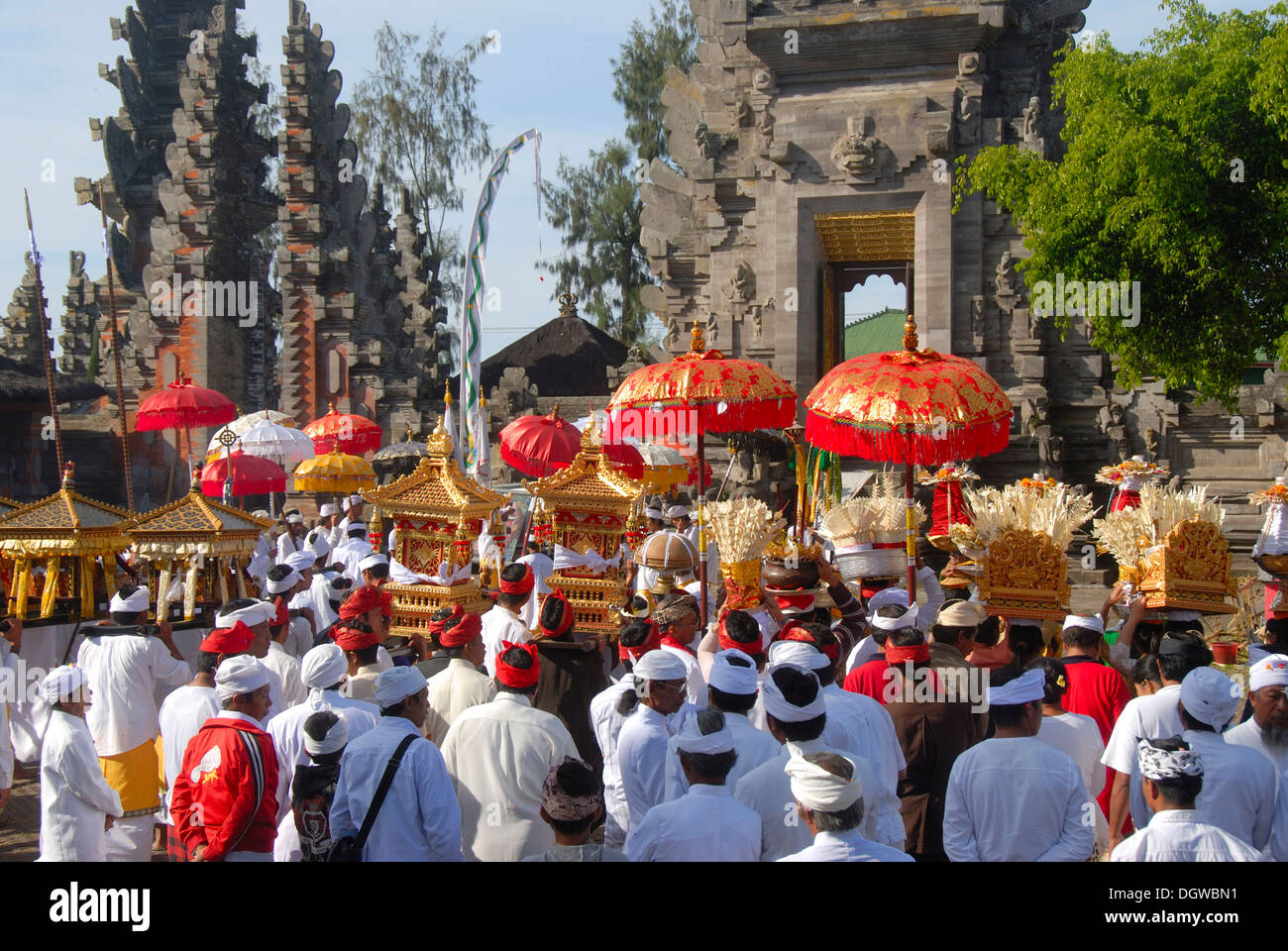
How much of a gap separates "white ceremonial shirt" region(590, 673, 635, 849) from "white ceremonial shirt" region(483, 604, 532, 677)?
1.44 meters

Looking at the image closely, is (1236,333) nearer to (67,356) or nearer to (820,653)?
(820,653)

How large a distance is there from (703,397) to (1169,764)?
17.1ft

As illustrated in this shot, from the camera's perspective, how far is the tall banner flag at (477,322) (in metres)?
13.9

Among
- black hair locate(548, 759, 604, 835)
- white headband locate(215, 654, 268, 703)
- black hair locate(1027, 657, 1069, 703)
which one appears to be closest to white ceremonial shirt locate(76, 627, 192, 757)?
white headband locate(215, 654, 268, 703)

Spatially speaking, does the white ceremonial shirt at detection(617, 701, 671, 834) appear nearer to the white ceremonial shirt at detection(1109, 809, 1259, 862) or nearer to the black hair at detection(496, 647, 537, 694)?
the black hair at detection(496, 647, 537, 694)

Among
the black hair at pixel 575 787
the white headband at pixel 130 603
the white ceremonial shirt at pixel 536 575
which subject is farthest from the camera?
the white ceremonial shirt at pixel 536 575

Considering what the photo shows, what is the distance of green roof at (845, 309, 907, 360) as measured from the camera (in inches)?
1551

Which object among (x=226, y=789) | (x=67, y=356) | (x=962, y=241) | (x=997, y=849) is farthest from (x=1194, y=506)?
(x=67, y=356)

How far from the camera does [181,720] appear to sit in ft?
19.2

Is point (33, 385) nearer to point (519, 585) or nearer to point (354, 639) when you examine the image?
point (519, 585)

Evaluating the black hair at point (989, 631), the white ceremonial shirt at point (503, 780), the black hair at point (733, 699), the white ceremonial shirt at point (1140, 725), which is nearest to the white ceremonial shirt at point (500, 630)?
the white ceremonial shirt at point (503, 780)

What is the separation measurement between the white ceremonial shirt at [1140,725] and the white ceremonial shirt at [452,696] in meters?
2.93

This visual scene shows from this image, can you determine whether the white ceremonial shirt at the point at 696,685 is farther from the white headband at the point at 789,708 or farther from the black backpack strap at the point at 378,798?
the black backpack strap at the point at 378,798

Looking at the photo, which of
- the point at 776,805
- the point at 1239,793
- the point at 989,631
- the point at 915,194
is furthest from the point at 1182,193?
the point at 776,805
